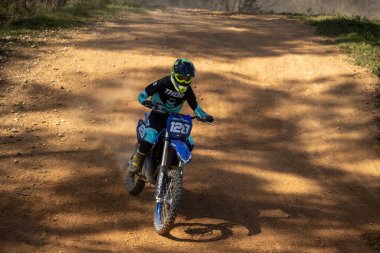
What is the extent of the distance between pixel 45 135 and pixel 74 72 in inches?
141

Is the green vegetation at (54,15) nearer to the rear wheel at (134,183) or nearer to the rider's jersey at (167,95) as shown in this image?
the rear wheel at (134,183)

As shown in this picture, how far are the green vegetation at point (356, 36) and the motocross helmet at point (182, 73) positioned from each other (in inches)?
316

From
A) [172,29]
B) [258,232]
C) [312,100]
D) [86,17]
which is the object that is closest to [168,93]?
[258,232]

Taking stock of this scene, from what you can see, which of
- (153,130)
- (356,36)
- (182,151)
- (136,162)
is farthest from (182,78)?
(356,36)

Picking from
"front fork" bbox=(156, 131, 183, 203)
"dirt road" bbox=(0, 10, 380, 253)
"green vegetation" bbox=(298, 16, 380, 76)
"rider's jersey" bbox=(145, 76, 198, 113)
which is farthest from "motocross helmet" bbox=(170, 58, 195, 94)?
"green vegetation" bbox=(298, 16, 380, 76)

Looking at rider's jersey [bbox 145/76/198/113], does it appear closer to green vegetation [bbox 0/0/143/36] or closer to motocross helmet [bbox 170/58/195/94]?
motocross helmet [bbox 170/58/195/94]

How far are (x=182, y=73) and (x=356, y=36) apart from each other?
38.6ft

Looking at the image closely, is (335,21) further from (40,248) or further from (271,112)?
(40,248)

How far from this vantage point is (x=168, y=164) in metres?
6.71

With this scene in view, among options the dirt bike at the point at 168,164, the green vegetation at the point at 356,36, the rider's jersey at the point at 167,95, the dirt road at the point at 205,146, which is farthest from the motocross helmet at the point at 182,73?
the green vegetation at the point at 356,36

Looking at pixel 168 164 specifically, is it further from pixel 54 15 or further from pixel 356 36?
pixel 54 15

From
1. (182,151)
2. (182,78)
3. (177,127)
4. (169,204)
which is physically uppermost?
(182,78)

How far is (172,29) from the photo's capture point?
58.5ft

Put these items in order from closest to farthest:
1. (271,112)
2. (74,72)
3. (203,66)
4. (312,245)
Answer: (312,245)
(271,112)
(74,72)
(203,66)
